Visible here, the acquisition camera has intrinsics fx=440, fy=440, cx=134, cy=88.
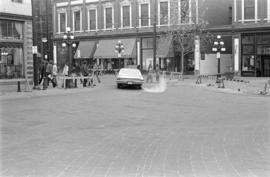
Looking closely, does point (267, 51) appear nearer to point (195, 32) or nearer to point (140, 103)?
point (195, 32)

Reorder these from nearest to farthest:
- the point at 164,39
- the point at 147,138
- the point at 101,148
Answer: the point at 101,148 → the point at 147,138 → the point at 164,39

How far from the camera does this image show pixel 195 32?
49438 mm

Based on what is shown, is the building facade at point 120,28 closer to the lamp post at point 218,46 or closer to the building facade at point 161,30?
the building facade at point 161,30

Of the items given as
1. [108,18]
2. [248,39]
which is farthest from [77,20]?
[248,39]

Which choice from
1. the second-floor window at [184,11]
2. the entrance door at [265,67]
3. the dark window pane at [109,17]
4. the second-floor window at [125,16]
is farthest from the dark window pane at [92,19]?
the entrance door at [265,67]

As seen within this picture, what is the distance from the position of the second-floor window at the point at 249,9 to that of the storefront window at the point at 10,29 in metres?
28.2

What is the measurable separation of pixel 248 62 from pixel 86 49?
21.9m

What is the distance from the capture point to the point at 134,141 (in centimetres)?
972

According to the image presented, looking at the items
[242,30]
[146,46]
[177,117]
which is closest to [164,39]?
[146,46]

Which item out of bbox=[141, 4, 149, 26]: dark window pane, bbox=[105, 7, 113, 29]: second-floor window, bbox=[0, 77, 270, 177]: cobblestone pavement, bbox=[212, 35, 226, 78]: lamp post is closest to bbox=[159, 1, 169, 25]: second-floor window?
bbox=[141, 4, 149, 26]: dark window pane

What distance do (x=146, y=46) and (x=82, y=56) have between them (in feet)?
32.1

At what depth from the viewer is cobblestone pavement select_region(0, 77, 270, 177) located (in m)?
7.05

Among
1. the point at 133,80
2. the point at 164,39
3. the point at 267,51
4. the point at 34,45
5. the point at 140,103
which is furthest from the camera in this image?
the point at 164,39

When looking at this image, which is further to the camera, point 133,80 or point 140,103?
point 133,80
